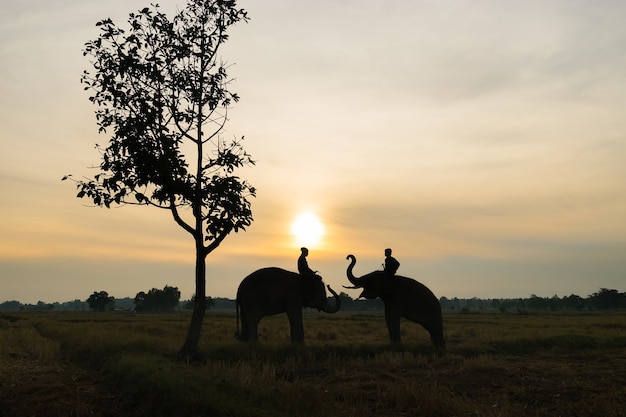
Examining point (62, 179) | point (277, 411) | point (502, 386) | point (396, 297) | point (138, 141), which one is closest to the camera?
point (277, 411)

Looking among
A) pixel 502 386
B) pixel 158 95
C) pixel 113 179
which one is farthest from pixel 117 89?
pixel 502 386

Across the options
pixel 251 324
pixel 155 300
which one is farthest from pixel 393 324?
pixel 155 300

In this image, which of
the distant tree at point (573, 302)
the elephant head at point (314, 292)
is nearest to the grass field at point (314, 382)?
the elephant head at point (314, 292)

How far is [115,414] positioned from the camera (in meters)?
11.0

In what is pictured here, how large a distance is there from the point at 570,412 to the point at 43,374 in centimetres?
1352

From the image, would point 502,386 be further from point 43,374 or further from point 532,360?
point 43,374

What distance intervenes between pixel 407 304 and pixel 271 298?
5291 millimetres

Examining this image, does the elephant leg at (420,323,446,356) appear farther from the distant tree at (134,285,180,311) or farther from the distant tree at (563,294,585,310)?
the distant tree at (563,294,585,310)

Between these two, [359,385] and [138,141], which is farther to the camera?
[138,141]

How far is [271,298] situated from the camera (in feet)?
70.7

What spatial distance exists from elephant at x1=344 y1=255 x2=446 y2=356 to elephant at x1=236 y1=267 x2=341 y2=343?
9.91 feet

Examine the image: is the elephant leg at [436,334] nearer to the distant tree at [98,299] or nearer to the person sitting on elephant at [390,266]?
the person sitting on elephant at [390,266]

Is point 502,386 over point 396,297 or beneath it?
beneath

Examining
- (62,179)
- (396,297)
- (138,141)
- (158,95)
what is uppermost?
(158,95)
